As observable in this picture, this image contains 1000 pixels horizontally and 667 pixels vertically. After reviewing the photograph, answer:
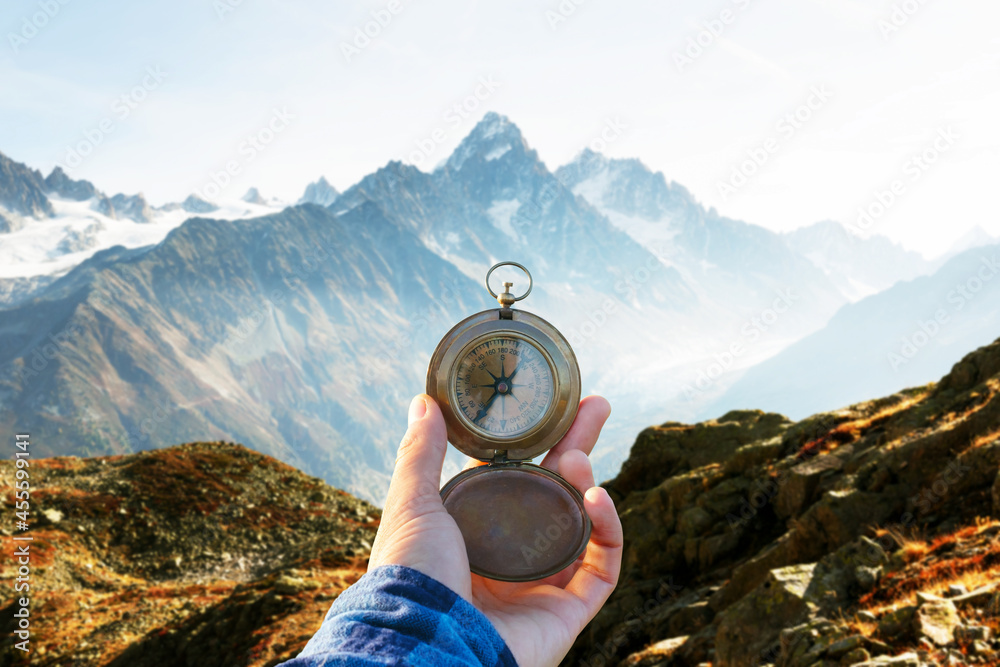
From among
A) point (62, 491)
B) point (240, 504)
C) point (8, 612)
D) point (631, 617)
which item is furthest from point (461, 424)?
point (62, 491)

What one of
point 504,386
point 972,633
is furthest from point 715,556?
point 504,386

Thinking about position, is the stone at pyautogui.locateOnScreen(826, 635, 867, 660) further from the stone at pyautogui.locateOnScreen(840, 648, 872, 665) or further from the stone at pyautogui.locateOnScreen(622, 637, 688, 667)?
the stone at pyautogui.locateOnScreen(622, 637, 688, 667)

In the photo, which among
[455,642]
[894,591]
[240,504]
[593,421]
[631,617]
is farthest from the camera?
[240,504]

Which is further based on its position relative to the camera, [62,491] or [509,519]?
[62,491]

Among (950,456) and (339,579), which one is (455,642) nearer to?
(950,456)

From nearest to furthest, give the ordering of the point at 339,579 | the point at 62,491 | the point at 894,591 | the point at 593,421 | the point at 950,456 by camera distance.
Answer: the point at 593,421 → the point at 894,591 → the point at 950,456 → the point at 339,579 → the point at 62,491

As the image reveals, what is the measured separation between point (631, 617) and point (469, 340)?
7749 millimetres

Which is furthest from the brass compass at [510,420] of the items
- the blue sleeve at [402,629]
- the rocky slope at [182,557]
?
the rocky slope at [182,557]

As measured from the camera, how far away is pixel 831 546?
8.08 metres

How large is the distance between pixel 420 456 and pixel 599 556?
1312 millimetres

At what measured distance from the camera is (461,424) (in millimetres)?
3812

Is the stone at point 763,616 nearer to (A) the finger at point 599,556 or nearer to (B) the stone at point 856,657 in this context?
(B) the stone at point 856,657

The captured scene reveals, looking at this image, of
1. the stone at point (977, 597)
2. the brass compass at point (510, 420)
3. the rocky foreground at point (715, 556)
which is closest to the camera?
the brass compass at point (510, 420)

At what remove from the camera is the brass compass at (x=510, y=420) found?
361 centimetres
